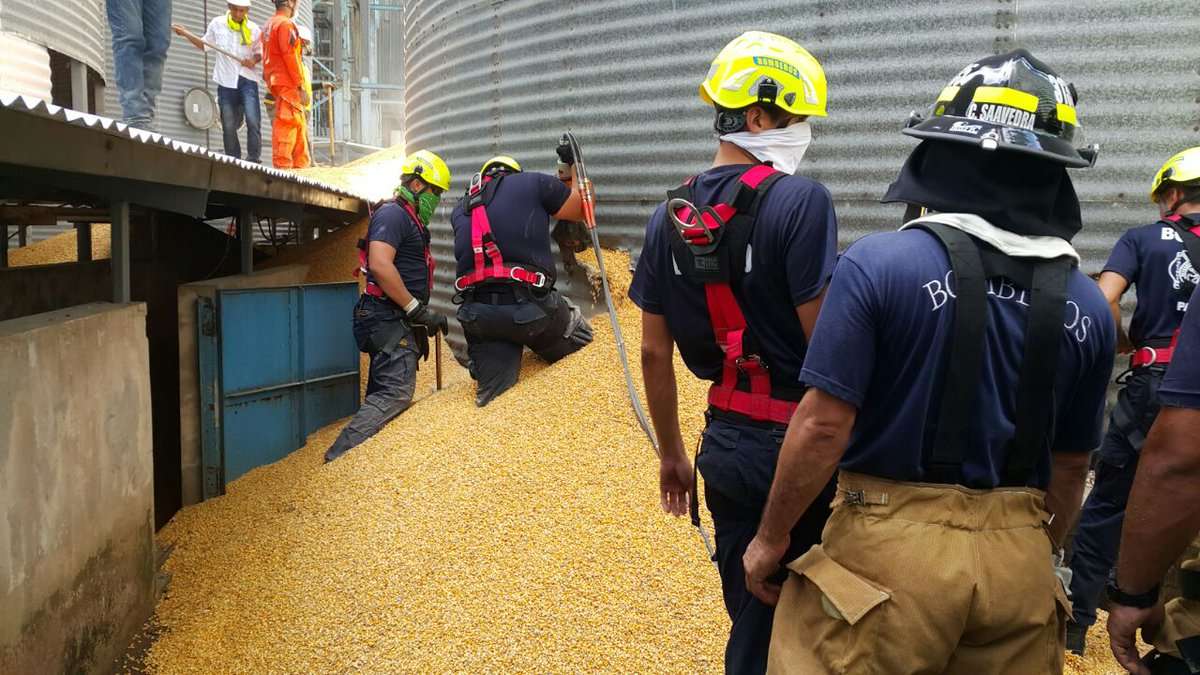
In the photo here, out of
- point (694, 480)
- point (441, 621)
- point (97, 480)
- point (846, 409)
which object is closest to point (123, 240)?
point (97, 480)

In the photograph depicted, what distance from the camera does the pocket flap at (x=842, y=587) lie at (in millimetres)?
1876

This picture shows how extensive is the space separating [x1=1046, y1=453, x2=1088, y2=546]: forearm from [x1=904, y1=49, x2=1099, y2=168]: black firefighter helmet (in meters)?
0.67

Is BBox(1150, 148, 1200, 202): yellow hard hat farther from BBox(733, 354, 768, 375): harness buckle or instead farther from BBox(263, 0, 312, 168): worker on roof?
BBox(263, 0, 312, 168): worker on roof

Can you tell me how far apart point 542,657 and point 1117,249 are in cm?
317

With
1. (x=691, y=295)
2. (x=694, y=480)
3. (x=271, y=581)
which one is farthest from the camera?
(x=271, y=581)

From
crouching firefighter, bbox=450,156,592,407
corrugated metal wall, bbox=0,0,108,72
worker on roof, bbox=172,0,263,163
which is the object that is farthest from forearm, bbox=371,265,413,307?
corrugated metal wall, bbox=0,0,108,72

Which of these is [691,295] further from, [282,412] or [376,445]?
[282,412]

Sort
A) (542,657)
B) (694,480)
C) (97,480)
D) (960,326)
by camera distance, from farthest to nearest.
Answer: (97,480), (542,657), (694,480), (960,326)

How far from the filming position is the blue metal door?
7.01 meters

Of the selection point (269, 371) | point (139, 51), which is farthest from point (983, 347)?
point (139, 51)

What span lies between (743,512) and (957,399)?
0.88m

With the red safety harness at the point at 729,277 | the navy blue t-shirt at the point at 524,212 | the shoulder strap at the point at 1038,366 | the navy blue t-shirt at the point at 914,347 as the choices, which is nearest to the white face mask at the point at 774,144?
the red safety harness at the point at 729,277

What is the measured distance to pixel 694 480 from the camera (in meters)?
3.00

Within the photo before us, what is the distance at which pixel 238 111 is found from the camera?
35.1ft
